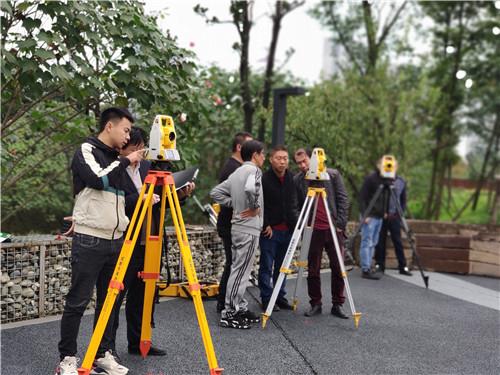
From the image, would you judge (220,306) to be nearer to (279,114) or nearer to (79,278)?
(79,278)

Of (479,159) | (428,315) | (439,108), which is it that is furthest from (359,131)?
(479,159)

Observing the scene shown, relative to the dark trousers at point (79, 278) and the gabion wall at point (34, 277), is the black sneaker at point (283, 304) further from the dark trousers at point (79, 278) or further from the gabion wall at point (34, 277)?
the dark trousers at point (79, 278)

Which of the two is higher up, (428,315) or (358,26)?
(358,26)

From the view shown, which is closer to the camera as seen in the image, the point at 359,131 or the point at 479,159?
the point at 359,131

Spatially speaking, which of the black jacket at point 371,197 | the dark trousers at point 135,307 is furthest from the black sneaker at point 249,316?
the black jacket at point 371,197

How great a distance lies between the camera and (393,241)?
27.8 ft

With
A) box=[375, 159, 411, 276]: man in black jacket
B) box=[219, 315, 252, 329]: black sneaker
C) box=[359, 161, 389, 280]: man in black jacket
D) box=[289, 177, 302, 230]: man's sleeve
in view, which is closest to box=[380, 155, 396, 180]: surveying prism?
box=[359, 161, 389, 280]: man in black jacket

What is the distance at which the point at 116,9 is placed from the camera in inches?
195

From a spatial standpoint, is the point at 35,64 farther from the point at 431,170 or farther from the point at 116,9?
the point at 431,170

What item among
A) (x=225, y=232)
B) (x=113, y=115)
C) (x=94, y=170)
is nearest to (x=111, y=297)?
(x=94, y=170)

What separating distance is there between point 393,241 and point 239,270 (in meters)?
3.95

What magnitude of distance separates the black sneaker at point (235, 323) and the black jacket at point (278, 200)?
96cm

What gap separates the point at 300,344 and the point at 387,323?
48.3 inches

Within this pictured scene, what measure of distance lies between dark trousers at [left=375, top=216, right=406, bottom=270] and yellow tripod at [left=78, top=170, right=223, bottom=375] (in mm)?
5070
